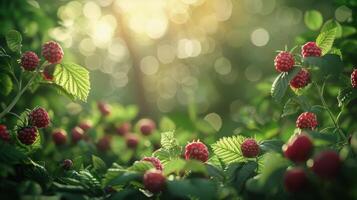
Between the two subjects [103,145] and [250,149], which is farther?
[103,145]

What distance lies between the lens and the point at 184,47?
709 inches

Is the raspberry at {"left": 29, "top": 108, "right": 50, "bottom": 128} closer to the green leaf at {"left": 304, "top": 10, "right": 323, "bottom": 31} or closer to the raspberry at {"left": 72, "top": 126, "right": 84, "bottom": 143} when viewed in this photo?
the raspberry at {"left": 72, "top": 126, "right": 84, "bottom": 143}

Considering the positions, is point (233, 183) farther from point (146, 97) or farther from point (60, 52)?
point (146, 97)

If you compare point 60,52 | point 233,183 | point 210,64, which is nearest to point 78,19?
point 210,64

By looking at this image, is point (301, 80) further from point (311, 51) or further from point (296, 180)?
point (296, 180)

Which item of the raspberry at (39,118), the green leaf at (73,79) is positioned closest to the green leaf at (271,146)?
the green leaf at (73,79)

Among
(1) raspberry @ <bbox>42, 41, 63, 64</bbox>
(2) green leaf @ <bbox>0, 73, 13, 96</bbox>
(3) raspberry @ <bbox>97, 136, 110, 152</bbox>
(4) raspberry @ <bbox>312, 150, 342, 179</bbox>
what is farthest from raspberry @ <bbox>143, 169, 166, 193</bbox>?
(3) raspberry @ <bbox>97, 136, 110, 152</bbox>

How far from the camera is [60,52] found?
8.71 feet

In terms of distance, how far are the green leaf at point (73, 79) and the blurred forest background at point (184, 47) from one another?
4213 millimetres

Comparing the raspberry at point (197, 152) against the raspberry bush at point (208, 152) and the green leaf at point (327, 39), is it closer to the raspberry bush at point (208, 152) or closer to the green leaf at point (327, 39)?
the raspberry bush at point (208, 152)

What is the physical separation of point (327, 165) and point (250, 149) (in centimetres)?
75

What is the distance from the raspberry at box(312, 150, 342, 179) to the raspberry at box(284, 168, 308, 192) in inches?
2.2

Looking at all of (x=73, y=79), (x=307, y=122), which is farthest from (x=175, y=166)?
(x=73, y=79)

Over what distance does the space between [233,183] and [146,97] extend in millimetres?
16386
